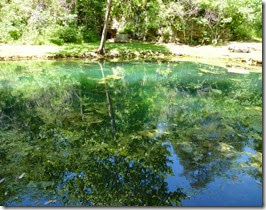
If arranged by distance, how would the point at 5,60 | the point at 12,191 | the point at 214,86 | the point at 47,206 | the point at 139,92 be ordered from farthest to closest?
the point at 5,60
the point at 214,86
the point at 139,92
the point at 12,191
the point at 47,206

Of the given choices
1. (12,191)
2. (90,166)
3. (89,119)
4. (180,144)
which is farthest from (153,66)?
(12,191)

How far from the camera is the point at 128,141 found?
6855 millimetres

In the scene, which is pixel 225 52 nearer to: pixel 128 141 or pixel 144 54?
pixel 144 54

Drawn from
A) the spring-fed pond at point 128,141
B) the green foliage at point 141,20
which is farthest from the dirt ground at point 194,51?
the spring-fed pond at point 128,141

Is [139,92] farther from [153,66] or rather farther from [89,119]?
[153,66]

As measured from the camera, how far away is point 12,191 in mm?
4711

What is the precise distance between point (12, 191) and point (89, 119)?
3.75m

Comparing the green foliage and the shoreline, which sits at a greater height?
the green foliage

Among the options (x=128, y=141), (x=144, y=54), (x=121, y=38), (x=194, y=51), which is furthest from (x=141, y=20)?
(x=128, y=141)

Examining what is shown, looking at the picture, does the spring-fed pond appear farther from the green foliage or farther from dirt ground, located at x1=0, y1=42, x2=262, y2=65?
A: the green foliage

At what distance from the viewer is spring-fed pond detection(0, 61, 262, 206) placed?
15.7 feet

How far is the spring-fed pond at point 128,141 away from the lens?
479cm

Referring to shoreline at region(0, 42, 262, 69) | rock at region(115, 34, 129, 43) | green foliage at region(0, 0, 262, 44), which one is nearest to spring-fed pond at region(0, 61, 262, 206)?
shoreline at region(0, 42, 262, 69)

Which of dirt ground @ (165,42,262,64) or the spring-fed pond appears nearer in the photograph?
the spring-fed pond
